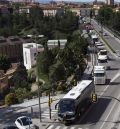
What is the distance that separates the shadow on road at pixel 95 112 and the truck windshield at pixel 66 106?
177cm

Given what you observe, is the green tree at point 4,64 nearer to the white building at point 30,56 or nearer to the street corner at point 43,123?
the white building at point 30,56

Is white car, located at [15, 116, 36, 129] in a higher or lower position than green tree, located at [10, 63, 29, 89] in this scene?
higher

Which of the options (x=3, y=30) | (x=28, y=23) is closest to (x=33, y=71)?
(x=3, y=30)

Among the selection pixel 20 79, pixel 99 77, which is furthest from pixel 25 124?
pixel 20 79

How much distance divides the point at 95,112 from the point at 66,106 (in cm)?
469

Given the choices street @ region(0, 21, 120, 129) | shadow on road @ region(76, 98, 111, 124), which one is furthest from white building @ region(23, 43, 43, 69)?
shadow on road @ region(76, 98, 111, 124)

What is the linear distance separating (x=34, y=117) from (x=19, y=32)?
374 feet

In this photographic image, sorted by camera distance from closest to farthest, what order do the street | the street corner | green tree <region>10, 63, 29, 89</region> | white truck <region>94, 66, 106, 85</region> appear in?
the street < the street corner < white truck <region>94, 66, 106, 85</region> < green tree <region>10, 63, 29, 89</region>

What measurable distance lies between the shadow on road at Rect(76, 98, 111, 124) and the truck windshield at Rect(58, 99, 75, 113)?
69.5 inches

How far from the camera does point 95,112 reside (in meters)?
38.8

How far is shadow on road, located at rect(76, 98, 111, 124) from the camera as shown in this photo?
36.2 m

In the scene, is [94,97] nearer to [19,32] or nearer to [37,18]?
[19,32]

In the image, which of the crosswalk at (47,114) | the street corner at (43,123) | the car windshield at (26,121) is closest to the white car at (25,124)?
the car windshield at (26,121)

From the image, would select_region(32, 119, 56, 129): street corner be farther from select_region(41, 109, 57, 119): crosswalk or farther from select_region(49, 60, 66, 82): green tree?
select_region(49, 60, 66, 82): green tree
